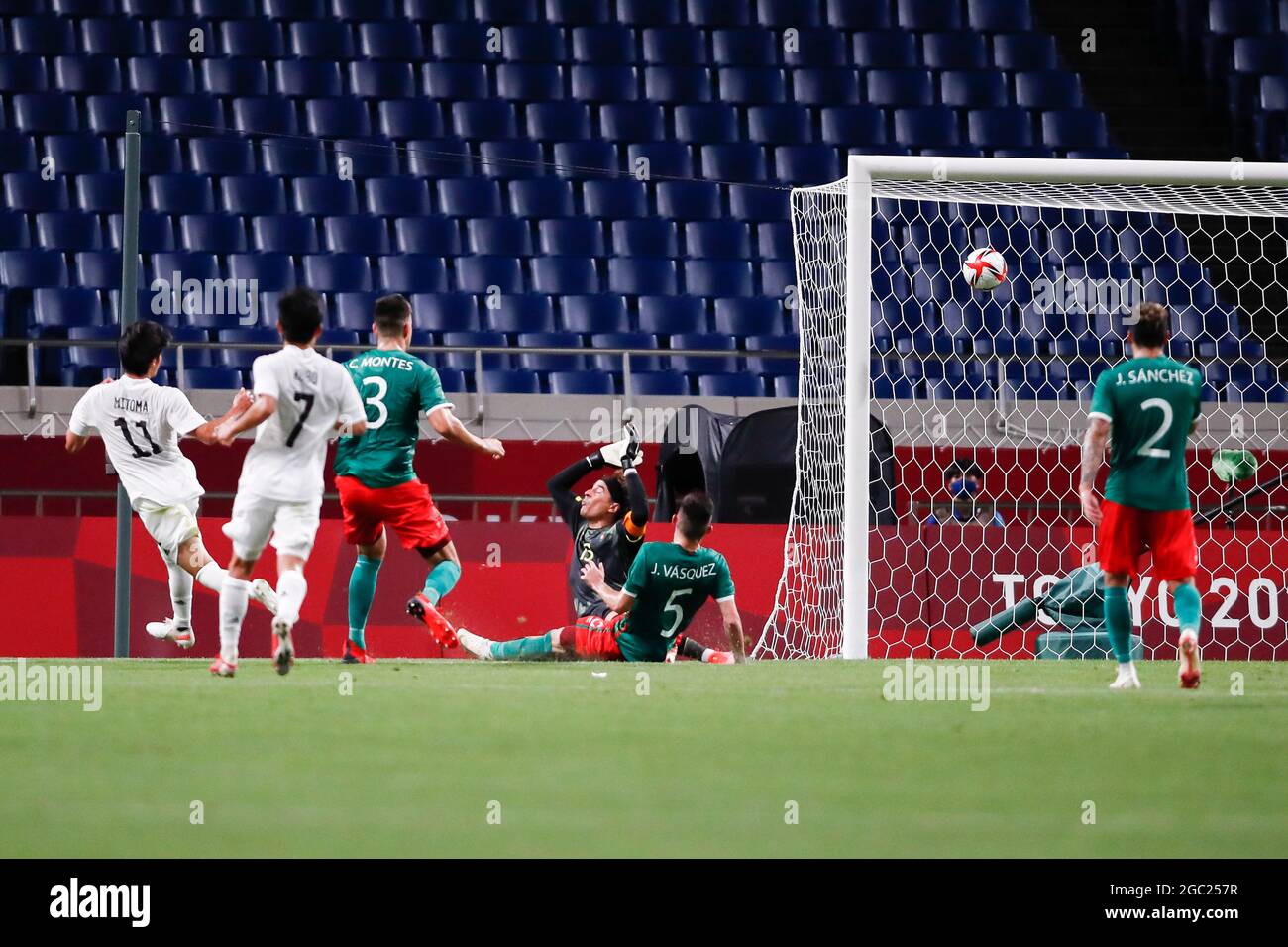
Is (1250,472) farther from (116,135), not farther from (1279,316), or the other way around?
(116,135)

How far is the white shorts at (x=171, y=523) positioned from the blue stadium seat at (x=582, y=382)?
234 inches

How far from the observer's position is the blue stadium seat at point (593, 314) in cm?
1502

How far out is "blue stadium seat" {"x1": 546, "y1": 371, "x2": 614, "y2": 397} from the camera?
46.6 ft

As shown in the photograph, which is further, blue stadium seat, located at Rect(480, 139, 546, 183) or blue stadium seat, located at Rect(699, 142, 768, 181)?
blue stadium seat, located at Rect(699, 142, 768, 181)

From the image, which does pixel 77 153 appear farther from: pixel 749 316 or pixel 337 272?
pixel 749 316

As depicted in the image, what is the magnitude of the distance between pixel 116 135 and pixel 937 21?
8462mm

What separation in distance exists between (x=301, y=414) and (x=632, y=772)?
308 cm

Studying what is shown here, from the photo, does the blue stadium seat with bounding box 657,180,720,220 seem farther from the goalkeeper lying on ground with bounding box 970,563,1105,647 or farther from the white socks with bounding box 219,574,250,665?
the white socks with bounding box 219,574,250,665

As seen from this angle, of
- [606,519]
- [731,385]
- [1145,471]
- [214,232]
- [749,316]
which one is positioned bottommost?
[606,519]

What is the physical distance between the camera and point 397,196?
1583cm

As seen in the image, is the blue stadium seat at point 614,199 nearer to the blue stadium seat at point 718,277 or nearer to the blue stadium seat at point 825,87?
the blue stadium seat at point 718,277

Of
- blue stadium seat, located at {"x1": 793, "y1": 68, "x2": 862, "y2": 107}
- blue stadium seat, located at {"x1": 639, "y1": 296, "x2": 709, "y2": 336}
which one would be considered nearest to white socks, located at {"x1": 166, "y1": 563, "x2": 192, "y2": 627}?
blue stadium seat, located at {"x1": 639, "y1": 296, "x2": 709, "y2": 336}

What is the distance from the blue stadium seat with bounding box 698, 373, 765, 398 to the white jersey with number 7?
773cm

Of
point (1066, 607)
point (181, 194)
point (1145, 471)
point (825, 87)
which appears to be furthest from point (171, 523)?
point (825, 87)
